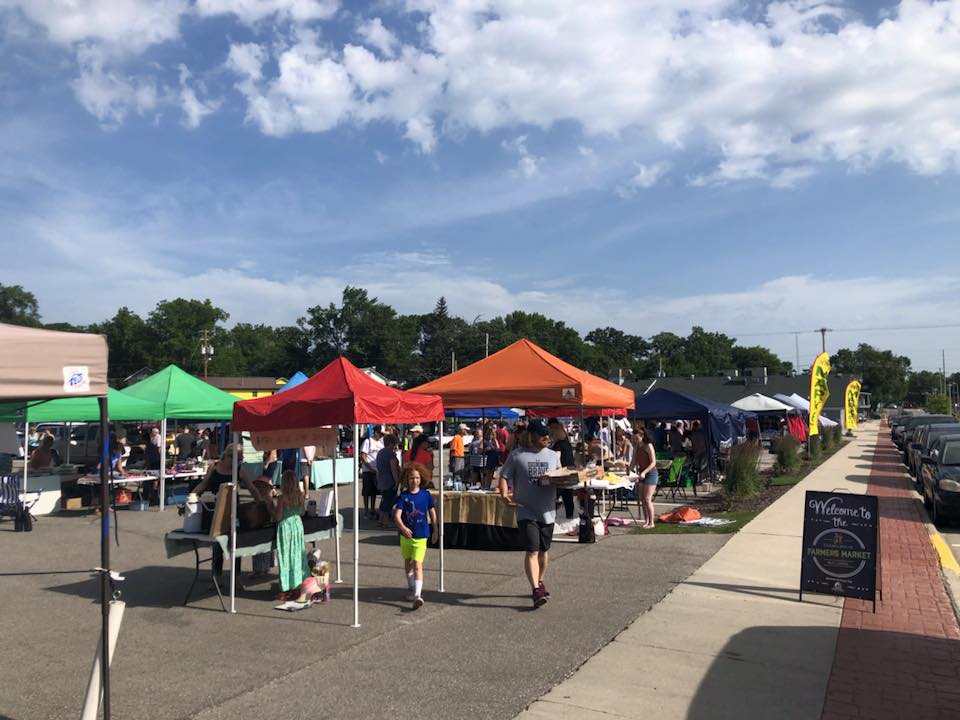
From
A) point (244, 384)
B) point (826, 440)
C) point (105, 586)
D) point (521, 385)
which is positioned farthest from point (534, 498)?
point (244, 384)

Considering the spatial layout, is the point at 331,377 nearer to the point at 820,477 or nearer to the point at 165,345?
the point at 820,477

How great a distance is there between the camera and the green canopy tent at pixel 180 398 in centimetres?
1512

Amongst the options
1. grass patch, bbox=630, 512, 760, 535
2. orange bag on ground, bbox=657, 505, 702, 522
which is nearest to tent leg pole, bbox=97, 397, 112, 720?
grass patch, bbox=630, 512, 760, 535

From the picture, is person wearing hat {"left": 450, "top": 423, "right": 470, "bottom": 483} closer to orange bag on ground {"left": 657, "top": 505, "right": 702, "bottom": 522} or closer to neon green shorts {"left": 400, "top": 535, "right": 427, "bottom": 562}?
orange bag on ground {"left": 657, "top": 505, "right": 702, "bottom": 522}

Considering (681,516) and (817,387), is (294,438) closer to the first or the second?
(681,516)

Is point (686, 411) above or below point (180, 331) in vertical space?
below

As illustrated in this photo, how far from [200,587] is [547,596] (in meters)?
3.95

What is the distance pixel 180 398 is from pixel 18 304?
4530 inches

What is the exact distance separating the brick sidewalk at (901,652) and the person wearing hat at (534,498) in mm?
2608

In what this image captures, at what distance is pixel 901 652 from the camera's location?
5988 mm

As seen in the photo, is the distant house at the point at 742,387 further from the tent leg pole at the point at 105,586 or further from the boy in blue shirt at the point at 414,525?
the tent leg pole at the point at 105,586

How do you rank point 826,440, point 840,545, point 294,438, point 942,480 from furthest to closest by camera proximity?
point 826,440 → point 942,480 → point 294,438 → point 840,545

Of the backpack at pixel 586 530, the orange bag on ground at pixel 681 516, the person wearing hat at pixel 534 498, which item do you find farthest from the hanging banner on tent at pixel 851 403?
the person wearing hat at pixel 534 498

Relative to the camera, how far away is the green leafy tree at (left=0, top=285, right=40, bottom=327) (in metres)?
109
